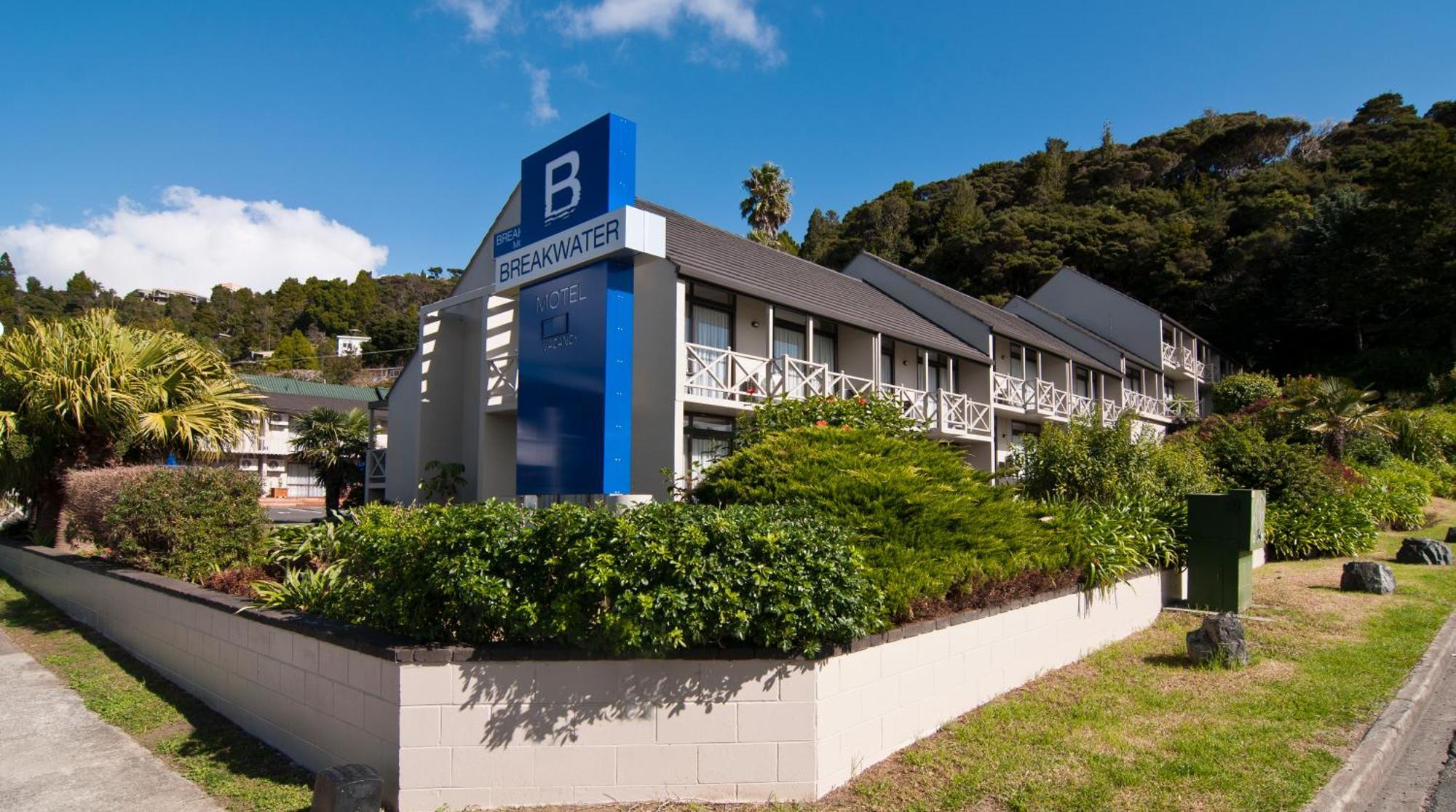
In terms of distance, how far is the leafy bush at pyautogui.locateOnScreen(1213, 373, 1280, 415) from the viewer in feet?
117

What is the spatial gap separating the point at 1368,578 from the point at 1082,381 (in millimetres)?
22112

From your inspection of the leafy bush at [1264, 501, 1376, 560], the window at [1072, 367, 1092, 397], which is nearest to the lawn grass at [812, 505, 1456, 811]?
the leafy bush at [1264, 501, 1376, 560]

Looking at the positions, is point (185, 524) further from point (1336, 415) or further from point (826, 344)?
point (1336, 415)

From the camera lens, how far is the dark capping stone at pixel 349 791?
14.4 ft

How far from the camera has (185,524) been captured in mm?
8742

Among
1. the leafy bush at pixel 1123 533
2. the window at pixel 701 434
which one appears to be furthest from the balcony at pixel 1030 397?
the leafy bush at pixel 1123 533

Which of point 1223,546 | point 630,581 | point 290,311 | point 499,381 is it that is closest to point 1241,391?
point 1223,546

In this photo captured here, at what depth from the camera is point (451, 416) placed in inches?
767

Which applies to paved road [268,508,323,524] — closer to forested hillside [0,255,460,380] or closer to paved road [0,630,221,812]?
paved road [0,630,221,812]

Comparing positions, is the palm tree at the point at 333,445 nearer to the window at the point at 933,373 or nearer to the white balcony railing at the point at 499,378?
the white balcony railing at the point at 499,378

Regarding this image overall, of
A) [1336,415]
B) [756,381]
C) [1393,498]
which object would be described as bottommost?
[1393,498]

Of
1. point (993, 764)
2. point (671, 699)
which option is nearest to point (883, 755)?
point (993, 764)

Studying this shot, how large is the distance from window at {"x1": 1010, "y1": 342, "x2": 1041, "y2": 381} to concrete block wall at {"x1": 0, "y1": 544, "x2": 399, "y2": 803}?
22800 millimetres

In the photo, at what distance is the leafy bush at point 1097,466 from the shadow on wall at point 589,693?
7.78 metres
